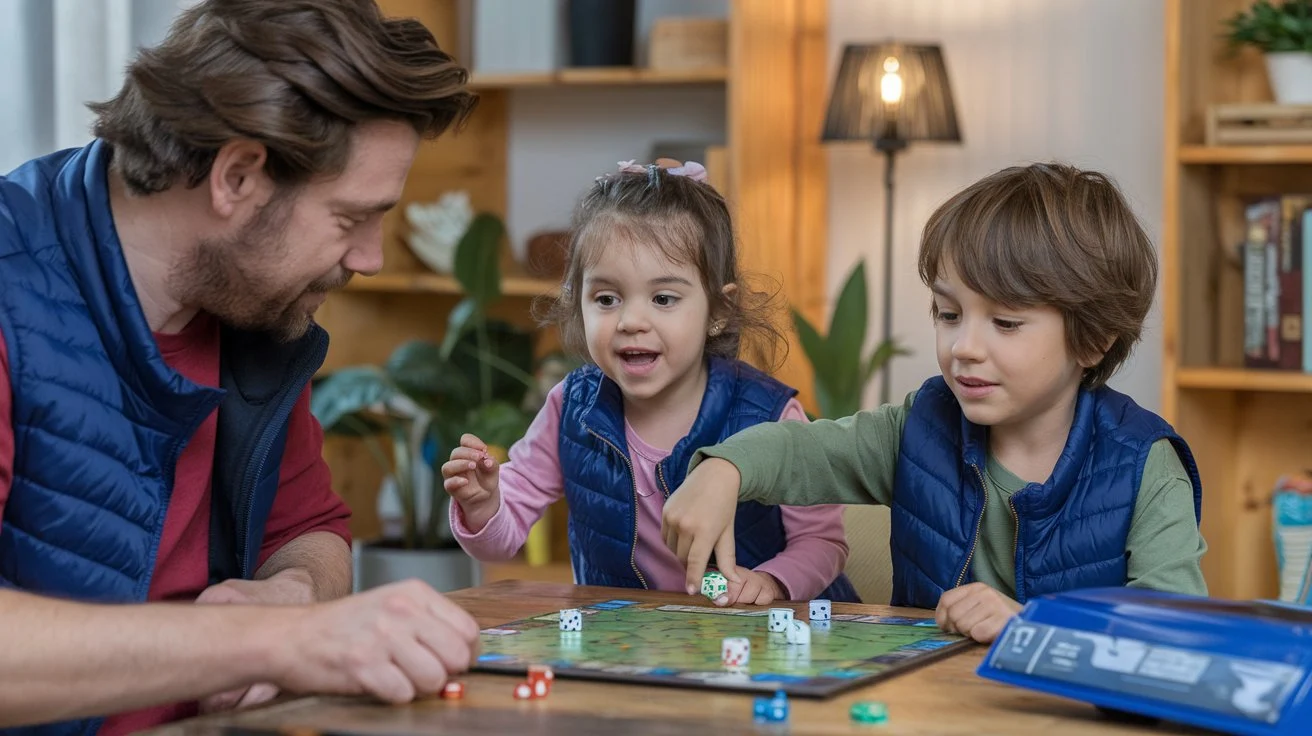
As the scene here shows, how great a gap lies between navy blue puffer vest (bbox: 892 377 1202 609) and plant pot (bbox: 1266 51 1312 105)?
1580 millimetres

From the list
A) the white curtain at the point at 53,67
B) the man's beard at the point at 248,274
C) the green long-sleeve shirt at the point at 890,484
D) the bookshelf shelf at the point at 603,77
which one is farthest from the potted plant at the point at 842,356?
the man's beard at the point at 248,274

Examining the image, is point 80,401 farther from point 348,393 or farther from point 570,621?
point 348,393

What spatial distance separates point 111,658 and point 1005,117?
9.16ft

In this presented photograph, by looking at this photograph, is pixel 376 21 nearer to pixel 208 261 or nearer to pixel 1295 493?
pixel 208 261

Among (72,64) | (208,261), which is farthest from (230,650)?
(72,64)

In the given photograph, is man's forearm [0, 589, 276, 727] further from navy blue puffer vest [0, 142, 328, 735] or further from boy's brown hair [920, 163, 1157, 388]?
boy's brown hair [920, 163, 1157, 388]

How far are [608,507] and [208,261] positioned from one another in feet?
2.04

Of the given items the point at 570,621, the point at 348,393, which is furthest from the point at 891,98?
the point at 570,621

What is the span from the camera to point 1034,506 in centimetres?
144

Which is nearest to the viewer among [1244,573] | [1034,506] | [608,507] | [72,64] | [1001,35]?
[1034,506]

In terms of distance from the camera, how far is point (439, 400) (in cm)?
340

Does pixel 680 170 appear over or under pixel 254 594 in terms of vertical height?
over

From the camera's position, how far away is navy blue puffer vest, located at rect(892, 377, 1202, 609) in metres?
1.42

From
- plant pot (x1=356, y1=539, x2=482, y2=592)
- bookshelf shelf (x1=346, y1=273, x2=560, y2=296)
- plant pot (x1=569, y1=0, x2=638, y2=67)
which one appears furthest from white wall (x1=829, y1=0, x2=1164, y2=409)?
plant pot (x1=356, y1=539, x2=482, y2=592)
